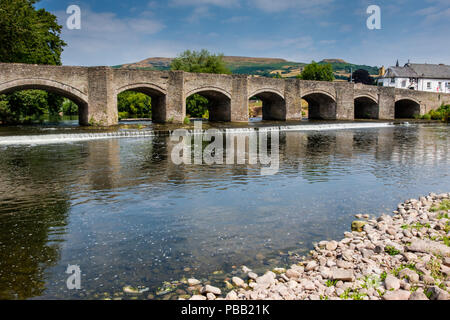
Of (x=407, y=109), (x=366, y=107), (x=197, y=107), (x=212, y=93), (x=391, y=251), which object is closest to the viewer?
(x=391, y=251)

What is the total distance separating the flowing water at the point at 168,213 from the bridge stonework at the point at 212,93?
14.0 meters

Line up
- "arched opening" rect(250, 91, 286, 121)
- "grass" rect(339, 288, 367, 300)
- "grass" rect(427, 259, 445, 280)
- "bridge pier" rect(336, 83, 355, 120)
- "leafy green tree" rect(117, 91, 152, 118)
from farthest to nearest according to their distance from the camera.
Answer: "leafy green tree" rect(117, 91, 152, 118) → "bridge pier" rect(336, 83, 355, 120) → "arched opening" rect(250, 91, 286, 121) → "grass" rect(427, 259, 445, 280) → "grass" rect(339, 288, 367, 300)

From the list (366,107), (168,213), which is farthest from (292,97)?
(168,213)

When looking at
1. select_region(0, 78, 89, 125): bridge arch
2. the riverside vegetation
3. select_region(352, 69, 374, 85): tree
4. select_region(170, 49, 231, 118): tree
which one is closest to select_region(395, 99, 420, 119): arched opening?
the riverside vegetation

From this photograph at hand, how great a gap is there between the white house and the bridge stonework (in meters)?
24.2

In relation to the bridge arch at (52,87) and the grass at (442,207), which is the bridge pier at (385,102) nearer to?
the bridge arch at (52,87)

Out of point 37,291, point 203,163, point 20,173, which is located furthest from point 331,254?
point 20,173

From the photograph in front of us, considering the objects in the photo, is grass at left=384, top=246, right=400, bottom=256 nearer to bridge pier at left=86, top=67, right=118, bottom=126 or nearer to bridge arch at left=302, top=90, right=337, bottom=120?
bridge pier at left=86, top=67, right=118, bottom=126

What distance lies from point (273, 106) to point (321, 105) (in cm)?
782

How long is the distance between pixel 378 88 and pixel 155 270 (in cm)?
4723

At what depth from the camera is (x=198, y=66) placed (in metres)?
57.5

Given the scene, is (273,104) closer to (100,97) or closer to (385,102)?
(385,102)

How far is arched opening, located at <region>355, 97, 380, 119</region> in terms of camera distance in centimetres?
4700

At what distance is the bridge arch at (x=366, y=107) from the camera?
46344 millimetres
